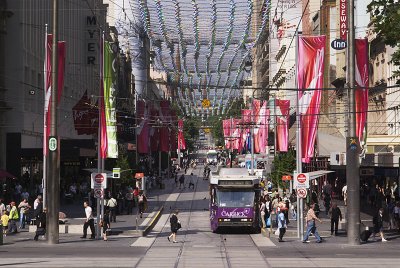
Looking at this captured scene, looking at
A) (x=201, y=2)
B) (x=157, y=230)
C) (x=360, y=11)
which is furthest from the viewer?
(x=360, y=11)

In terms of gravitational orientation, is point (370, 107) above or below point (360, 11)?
below

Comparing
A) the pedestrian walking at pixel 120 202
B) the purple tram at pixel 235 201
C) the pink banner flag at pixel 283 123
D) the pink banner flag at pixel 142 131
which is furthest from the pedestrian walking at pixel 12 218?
the pink banner flag at pixel 142 131

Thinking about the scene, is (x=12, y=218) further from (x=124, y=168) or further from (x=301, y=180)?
(x=124, y=168)

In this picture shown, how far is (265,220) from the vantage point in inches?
1908

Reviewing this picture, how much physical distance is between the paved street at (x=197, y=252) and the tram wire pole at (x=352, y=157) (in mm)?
828

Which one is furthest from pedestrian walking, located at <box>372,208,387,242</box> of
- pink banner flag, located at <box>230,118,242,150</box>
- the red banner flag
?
pink banner flag, located at <box>230,118,242,150</box>

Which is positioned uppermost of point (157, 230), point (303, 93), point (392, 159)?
point (303, 93)

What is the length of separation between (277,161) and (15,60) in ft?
72.1

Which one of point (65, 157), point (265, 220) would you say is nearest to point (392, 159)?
point (265, 220)

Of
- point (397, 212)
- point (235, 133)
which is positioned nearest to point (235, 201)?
point (397, 212)

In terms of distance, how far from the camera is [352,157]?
38.6 m

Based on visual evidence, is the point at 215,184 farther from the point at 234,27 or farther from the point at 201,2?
the point at 234,27

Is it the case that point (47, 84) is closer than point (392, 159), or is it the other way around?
point (47, 84)

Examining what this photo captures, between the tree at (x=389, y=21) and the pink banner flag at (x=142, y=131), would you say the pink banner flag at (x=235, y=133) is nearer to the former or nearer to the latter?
the pink banner flag at (x=142, y=131)
